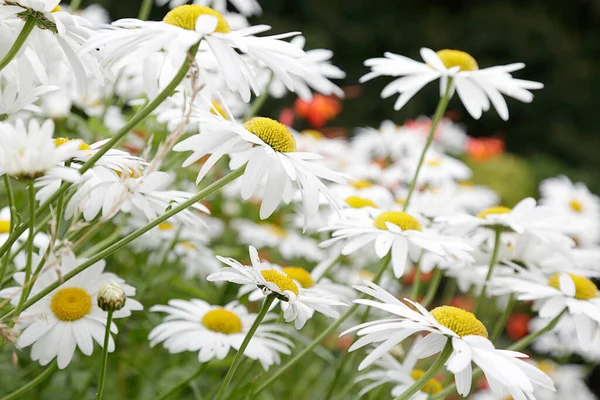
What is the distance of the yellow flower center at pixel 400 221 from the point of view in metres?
1.06

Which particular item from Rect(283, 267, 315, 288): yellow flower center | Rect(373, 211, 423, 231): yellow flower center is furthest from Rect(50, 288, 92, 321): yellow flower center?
Rect(373, 211, 423, 231): yellow flower center

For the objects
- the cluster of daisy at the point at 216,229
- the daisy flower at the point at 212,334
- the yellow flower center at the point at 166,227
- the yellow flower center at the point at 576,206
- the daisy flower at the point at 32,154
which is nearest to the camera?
the daisy flower at the point at 32,154

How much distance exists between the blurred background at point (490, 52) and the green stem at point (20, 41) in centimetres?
589

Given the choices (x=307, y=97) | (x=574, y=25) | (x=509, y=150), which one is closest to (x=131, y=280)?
(x=307, y=97)

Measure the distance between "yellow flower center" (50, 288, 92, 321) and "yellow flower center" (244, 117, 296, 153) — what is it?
0.29m

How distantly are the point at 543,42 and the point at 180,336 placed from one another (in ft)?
22.3

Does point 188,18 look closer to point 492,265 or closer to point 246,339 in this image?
point 246,339

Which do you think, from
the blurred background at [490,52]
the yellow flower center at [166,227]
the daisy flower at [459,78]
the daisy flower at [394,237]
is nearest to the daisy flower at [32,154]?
the daisy flower at [394,237]

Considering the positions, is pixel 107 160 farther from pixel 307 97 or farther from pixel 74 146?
pixel 307 97

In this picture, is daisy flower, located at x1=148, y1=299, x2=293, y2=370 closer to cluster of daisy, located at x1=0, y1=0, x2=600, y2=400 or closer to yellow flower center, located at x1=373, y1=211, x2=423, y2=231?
cluster of daisy, located at x1=0, y1=0, x2=600, y2=400

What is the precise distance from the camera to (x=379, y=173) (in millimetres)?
2139

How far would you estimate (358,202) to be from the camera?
127cm

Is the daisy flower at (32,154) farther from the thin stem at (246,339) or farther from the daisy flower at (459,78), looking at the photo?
the daisy flower at (459,78)

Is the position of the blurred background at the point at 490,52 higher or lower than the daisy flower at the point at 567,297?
lower
